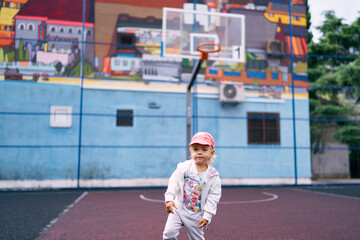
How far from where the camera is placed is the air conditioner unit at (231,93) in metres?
10.0

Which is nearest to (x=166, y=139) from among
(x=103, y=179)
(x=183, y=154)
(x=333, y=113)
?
(x=183, y=154)

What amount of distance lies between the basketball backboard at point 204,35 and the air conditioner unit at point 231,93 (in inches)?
67.7

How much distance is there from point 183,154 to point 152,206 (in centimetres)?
407

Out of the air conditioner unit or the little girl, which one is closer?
the little girl

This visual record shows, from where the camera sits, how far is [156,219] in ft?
15.1

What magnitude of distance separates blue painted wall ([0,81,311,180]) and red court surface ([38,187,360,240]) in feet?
10.1

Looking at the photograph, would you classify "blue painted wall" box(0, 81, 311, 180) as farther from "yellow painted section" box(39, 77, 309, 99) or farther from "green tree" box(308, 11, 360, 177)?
"green tree" box(308, 11, 360, 177)

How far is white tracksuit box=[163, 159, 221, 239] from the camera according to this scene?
2277 mm

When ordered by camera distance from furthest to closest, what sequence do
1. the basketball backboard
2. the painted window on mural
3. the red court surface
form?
the painted window on mural < the basketball backboard < the red court surface

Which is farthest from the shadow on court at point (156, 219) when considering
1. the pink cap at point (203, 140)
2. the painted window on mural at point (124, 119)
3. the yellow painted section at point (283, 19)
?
the yellow painted section at point (283, 19)

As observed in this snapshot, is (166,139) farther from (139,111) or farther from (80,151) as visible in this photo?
(80,151)

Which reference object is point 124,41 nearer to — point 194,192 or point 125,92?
point 125,92

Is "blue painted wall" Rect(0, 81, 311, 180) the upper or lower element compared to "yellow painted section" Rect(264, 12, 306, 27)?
lower

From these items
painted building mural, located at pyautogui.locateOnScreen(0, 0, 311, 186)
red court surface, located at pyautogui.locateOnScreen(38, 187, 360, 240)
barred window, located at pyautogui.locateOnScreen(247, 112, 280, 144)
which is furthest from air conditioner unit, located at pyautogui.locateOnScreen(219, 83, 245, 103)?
red court surface, located at pyautogui.locateOnScreen(38, 187, 360, 240)
